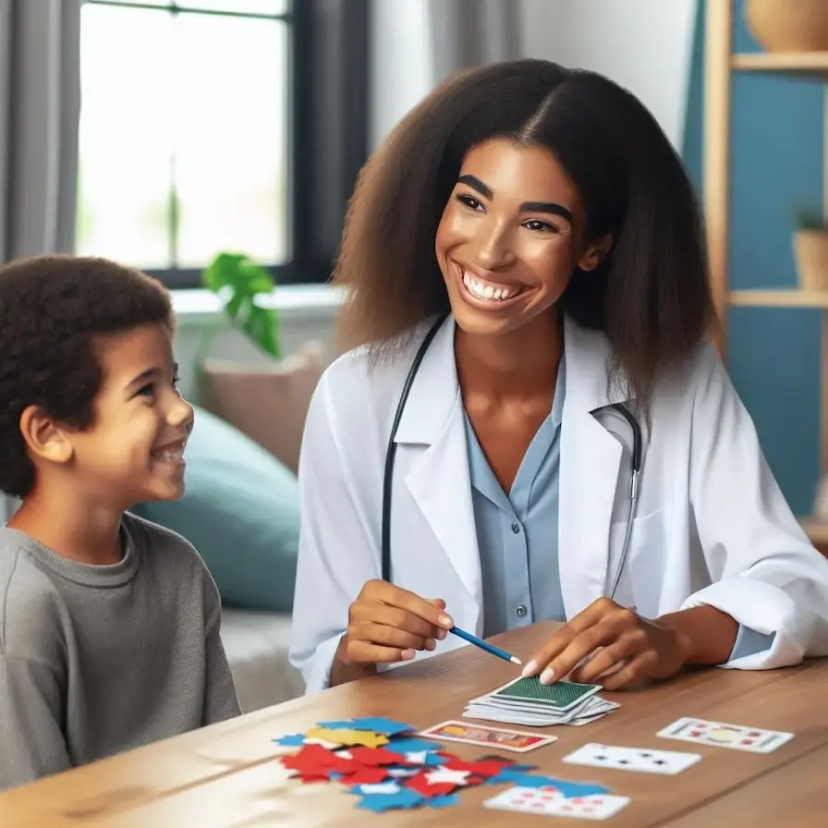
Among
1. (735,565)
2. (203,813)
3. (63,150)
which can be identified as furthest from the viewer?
(63,150)

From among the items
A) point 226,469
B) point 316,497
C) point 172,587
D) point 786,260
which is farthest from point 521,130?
point 786,260

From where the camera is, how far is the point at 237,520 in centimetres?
309

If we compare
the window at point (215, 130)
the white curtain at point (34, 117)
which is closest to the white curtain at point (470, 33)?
the window at point (215, 130)

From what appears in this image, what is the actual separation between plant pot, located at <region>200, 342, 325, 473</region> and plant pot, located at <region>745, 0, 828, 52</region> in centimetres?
125

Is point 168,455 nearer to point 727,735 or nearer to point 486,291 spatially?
point 486,291

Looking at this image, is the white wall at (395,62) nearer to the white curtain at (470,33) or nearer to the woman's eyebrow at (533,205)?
the white curtain at (470,33)

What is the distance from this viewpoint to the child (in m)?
1.58

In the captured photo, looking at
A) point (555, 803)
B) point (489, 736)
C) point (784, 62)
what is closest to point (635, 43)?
point (784, 62)

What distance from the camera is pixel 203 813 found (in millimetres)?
1211

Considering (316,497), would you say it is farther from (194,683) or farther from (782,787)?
(782,787)

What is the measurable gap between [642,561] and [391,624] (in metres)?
0.47

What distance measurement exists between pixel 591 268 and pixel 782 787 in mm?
942

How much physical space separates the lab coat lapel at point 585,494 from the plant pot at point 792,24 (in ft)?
5.63

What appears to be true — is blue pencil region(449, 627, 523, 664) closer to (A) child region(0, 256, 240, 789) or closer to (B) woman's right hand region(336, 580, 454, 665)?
(B) woman's right hand region(336, 580, 454, 665)
